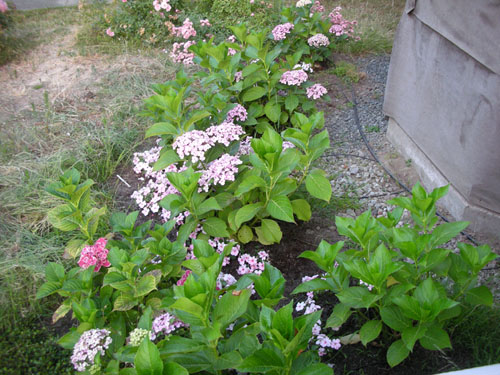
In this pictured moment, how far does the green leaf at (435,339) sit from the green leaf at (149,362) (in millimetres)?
971

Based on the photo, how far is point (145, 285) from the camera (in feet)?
6.43

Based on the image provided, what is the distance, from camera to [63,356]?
219 cm

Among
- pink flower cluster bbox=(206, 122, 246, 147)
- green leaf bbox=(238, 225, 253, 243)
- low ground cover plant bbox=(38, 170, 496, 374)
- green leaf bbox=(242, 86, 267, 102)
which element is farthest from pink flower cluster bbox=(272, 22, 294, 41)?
low ground cover plant bbox=(38, 170, 496, 374)

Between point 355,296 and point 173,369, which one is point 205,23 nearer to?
point 355,296

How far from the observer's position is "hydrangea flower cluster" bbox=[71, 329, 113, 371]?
5.74 feet

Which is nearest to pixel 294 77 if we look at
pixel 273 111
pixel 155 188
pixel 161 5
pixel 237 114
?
pixel 273 111

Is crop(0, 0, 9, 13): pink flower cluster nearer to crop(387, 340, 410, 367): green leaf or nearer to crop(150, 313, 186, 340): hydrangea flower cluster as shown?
crop(150, 313, 186, 340): hydrangea flower cluster

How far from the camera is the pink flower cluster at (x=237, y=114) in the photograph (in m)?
3.08

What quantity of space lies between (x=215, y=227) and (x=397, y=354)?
1.06 meters

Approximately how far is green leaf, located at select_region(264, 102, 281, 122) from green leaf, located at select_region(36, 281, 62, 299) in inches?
72.5

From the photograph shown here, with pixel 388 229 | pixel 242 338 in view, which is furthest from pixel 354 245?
pixel 242 338

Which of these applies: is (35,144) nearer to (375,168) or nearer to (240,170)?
(240,170)

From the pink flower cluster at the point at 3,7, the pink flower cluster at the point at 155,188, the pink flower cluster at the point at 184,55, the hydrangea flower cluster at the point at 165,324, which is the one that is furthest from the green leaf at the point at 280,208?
the pink flower cluster at the point at 3,7

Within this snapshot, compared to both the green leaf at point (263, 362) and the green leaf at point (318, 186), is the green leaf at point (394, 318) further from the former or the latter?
the green leaf at point (318, 186)
